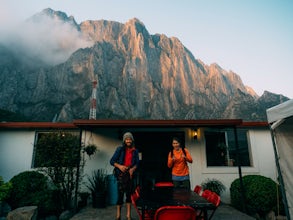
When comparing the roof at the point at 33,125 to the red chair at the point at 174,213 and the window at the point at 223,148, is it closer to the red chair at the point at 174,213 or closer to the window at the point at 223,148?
the window at the point at 223,148

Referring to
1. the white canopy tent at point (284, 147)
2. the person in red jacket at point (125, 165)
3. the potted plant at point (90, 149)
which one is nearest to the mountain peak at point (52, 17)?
the potted plant at point (90, 149)

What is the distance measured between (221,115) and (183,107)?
10050 millimetres

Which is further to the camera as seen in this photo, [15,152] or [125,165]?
[15,152]

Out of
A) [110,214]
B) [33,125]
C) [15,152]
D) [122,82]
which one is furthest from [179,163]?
[122,82]

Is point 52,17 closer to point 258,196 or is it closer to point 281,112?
point 258,196

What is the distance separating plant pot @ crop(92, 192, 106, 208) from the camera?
16.8 feet

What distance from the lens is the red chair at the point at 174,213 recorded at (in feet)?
5.84

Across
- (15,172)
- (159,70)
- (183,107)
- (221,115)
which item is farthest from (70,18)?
(15,172)

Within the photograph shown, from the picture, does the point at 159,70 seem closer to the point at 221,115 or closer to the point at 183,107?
the point at 183,107

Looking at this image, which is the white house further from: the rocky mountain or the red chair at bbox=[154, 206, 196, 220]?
the rocky mountain

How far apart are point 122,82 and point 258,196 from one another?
48.5m

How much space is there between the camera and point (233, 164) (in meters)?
6.71

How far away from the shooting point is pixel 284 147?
335 cm

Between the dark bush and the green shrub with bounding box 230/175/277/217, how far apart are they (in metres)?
5.05
